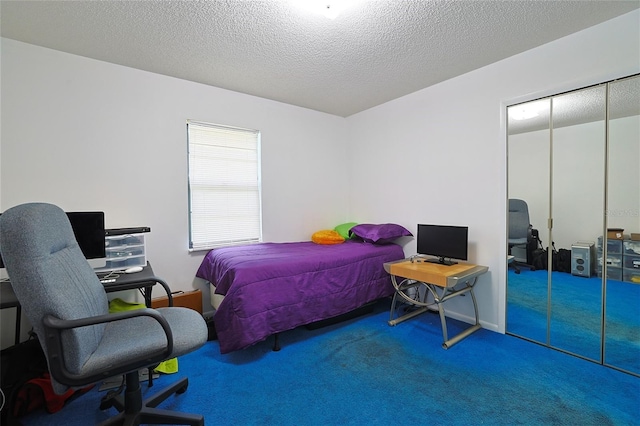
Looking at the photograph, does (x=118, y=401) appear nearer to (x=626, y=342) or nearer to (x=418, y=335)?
(x=418, y=335)

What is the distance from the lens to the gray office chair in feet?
3.85

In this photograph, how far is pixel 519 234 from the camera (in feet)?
8.89

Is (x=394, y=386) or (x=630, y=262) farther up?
(x=630, y=262)

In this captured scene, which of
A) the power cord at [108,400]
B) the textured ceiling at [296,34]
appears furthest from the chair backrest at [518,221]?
the power cord at [108,400]

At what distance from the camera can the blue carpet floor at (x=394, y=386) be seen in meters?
1.74

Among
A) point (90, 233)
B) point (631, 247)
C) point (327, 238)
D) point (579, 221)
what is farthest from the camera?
point (327, 238)

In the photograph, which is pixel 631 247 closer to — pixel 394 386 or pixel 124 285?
pixel 394 386

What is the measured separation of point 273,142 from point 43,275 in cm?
289

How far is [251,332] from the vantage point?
231 cm

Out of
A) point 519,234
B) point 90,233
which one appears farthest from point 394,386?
point 90,233

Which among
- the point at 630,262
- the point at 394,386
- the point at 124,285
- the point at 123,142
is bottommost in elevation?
the point at 394,386

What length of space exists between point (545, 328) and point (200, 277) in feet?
11.2

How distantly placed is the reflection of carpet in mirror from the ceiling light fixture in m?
2.70

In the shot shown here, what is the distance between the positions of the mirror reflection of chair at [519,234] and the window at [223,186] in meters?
2.77
